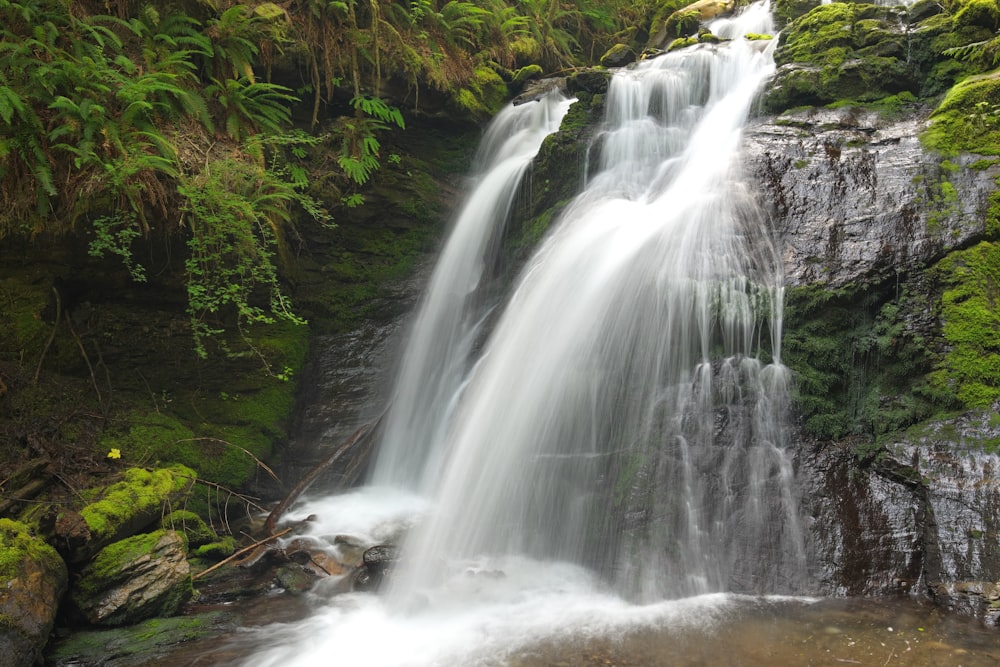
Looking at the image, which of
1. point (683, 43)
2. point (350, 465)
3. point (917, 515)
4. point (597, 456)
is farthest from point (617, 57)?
point (917, 515)

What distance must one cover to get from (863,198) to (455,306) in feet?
16.2

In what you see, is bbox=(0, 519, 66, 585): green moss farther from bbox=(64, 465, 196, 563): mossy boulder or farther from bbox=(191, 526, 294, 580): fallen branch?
bbox=(191, 526, 294, 580): fallen branch

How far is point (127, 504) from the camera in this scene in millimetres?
4785

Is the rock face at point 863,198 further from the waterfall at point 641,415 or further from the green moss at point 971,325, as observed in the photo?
the waterfall at point 641,415

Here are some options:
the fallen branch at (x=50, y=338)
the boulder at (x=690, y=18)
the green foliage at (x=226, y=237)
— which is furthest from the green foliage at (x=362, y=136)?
the boulder at (x=690, y=18)

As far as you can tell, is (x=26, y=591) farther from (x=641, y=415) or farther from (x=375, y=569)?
(x=641, y=415)

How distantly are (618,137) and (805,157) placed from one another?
9.95 feet

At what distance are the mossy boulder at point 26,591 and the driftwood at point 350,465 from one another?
95.8 inches

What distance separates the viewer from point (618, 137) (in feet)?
28.2

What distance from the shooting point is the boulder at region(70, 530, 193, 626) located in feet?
13.5

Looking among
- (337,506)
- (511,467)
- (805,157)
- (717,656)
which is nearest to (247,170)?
(337,506)

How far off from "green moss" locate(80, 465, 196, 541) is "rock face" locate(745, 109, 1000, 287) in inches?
225

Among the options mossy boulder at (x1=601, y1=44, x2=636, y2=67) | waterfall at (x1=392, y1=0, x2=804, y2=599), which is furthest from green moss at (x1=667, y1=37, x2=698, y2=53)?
waterfall at (x1=392, y1=0, x2=804, y2=599)

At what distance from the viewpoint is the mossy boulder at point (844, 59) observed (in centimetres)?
684
